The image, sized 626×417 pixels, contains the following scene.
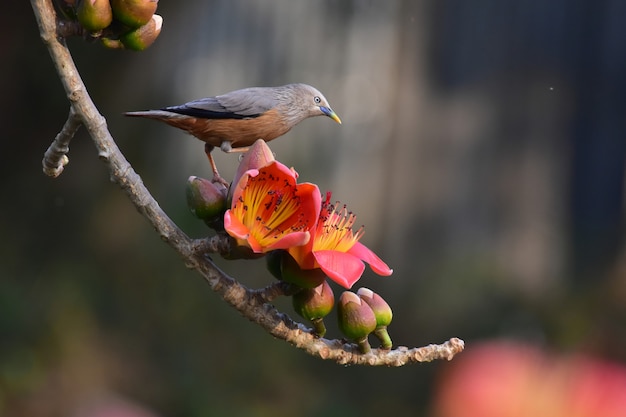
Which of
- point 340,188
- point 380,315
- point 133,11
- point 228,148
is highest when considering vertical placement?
point 133,11

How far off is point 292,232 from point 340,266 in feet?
0.13

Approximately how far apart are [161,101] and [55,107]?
0.30 meters

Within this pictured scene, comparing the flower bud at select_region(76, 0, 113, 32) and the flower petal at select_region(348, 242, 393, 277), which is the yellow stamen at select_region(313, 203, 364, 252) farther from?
the flower bud at select_region(76, 0, 113, 32)

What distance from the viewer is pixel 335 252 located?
1.79ft

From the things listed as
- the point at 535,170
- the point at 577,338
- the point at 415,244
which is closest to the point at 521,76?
the point at 535,170

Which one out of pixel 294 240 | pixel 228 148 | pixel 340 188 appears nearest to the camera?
pixel 294 240

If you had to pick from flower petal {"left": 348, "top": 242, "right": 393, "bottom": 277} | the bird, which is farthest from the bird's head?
flower petal {"left": 348, "top": 242, "right": 393, "bottom": 277}

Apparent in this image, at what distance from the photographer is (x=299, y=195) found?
1.78ft

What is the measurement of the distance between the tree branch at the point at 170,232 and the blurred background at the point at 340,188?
1.58 m

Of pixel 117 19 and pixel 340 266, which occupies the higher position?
pixel 117 19

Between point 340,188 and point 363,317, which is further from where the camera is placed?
point 340,188

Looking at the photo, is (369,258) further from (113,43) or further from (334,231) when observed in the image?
(113,43)

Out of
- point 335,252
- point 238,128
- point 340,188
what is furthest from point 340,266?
point 340,188

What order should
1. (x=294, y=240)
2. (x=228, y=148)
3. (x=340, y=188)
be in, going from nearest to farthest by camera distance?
(x=294, y=240)
(x=228, y=148)
(x=340, y=188)
